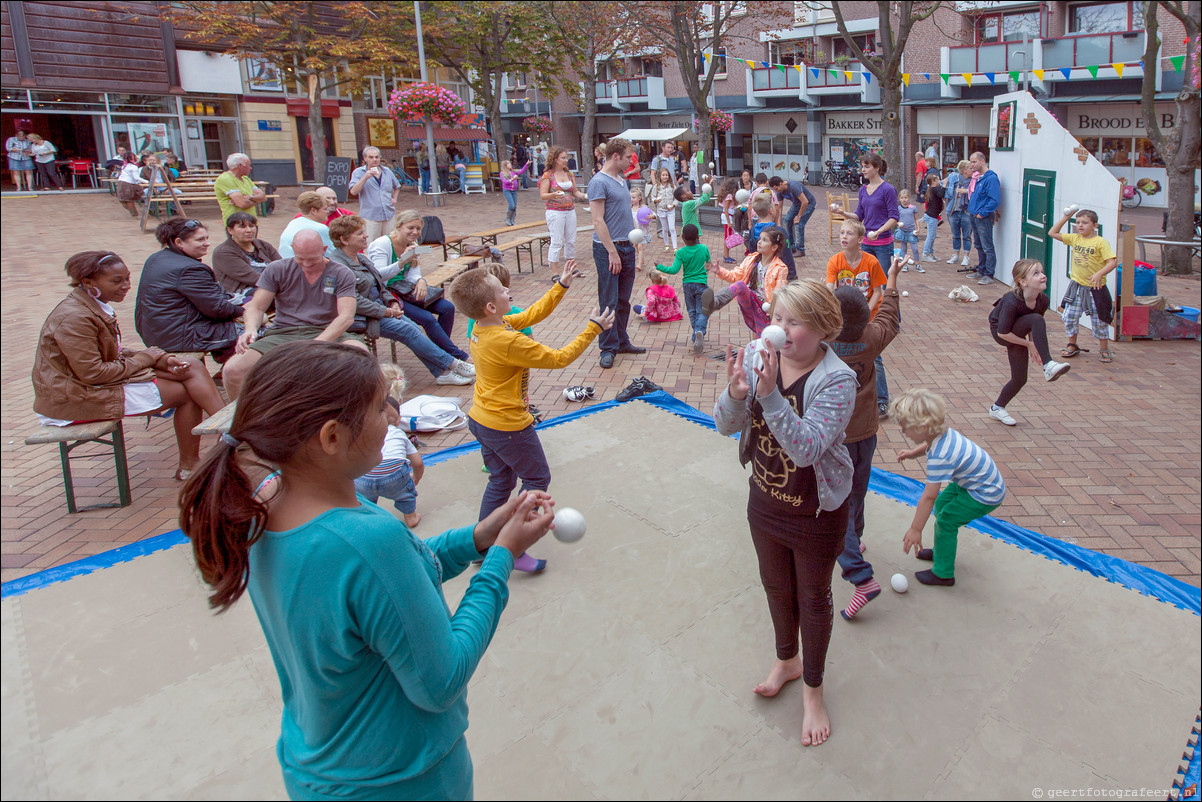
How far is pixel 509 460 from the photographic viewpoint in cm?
403

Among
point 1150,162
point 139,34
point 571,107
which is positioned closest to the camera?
point 1150,162

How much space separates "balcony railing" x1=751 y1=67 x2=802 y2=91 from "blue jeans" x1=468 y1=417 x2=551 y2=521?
112ft

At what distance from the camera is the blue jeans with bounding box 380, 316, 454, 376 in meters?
7.30

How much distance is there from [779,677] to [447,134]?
109 ft

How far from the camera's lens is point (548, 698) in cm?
325

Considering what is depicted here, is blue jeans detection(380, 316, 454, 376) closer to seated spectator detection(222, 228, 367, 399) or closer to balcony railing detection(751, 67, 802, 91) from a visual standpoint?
seated spectator detection(222, 228, 367, 399)

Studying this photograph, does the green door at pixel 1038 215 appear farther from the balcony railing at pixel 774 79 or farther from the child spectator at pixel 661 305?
the balcony railing at pixel 774 79

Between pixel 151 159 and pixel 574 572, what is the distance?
1940 cm

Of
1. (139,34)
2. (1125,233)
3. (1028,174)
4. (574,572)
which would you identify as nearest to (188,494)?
(574,572)

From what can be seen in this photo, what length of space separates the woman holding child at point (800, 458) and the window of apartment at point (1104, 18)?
27911mm

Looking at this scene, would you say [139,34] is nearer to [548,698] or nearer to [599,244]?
[599,244]

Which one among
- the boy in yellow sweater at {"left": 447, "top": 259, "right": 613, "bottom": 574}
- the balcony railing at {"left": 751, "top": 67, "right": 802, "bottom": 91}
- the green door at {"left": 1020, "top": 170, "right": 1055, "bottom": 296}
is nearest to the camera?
the boy in yellow sweater at {"left": 447, "top": 259, "right": 613, "bottom": 574}

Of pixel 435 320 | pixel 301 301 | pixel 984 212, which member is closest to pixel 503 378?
pixel 301 301

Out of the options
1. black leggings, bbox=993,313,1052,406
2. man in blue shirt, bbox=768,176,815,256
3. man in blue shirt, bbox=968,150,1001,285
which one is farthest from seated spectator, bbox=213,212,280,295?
man in blue shirt, bbox=968,150,1001,285
